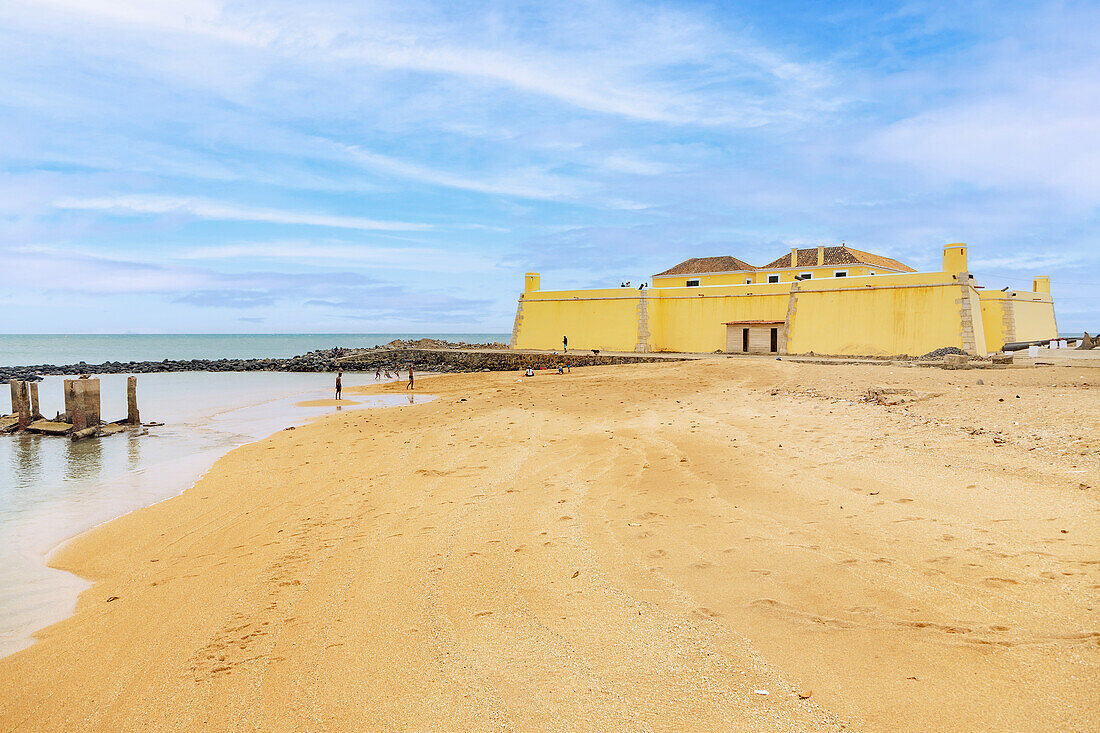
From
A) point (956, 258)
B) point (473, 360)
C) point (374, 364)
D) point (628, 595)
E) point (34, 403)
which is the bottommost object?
point (628, 595)

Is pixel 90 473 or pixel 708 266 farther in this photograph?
pixel 708 266

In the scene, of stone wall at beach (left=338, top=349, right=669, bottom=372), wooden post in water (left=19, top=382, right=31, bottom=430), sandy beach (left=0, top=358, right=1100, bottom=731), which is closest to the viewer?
sandy beach (left=0, top=358, right=1100, bottom=731)

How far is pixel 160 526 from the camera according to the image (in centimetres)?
763

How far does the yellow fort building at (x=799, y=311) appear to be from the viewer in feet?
85.6

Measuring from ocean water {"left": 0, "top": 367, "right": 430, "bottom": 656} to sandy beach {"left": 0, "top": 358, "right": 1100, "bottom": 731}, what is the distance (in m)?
0.40

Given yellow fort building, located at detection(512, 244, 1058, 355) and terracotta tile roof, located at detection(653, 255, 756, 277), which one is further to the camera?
terracotta tile roof, located at detection(653, 255, 756, 277)

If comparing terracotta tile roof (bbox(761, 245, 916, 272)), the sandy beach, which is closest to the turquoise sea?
the sandy beach

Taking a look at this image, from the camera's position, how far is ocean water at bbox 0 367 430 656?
5778mm

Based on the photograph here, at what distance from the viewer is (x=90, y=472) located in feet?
38.5

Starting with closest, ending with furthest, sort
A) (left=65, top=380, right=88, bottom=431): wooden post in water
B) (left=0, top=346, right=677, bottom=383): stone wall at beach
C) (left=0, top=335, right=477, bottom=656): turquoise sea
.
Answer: (left=0, top=335, right=477, bottom=656): turquoise sea → (left=65, top=380, right=88, bottom=431): wooden post in water → (left=0, top=346, right=677, bottom=383): stone wall at beach

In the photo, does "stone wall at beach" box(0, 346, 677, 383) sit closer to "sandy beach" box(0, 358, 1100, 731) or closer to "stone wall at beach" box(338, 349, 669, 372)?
"stone wall at beach" box(338, 349, 669, 372)

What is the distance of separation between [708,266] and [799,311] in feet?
35.5

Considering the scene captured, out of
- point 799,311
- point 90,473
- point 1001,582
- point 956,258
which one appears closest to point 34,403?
point 90,473

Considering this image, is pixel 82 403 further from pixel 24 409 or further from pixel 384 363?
pixel 384 363
